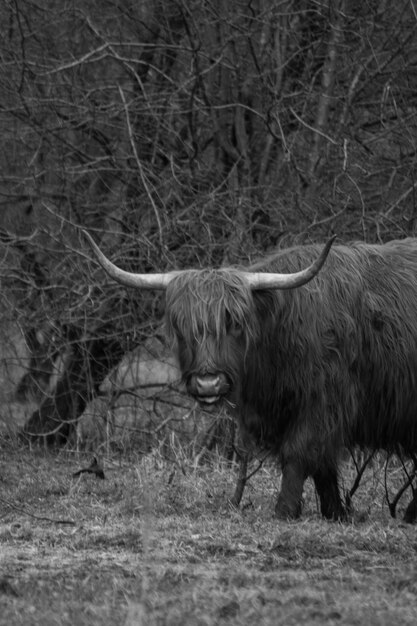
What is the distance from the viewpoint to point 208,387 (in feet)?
23.5

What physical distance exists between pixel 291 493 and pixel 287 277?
47.3 inches

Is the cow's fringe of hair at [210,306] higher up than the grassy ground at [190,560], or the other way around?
the cow's fringe of hair at [210,306]

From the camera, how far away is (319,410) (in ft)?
24.5

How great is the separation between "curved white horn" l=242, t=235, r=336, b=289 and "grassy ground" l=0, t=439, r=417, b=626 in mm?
Answer: 1291

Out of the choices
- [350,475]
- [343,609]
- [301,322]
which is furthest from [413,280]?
[343,609]

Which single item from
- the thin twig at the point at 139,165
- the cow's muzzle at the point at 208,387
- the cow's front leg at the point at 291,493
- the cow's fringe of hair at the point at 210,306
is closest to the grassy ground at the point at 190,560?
the cow's front leg at the point at 291,493

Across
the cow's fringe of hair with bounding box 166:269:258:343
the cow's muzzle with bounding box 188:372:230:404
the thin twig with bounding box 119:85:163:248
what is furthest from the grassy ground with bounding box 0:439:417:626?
the thin twig with bounding box 119:85:163:248

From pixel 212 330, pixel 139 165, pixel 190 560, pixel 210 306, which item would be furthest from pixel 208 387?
pixel 139 165

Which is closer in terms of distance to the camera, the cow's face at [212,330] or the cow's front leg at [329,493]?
the cow's face at [212,330]

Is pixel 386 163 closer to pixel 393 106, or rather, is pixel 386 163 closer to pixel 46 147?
pixel 393 106

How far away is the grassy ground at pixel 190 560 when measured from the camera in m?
4.52

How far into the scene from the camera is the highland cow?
7387 mm

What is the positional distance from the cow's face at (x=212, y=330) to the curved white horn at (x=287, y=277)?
0.07 metres

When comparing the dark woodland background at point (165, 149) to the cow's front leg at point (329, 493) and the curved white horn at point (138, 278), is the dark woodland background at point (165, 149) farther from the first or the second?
the cow's front leg at point (329, 493)
